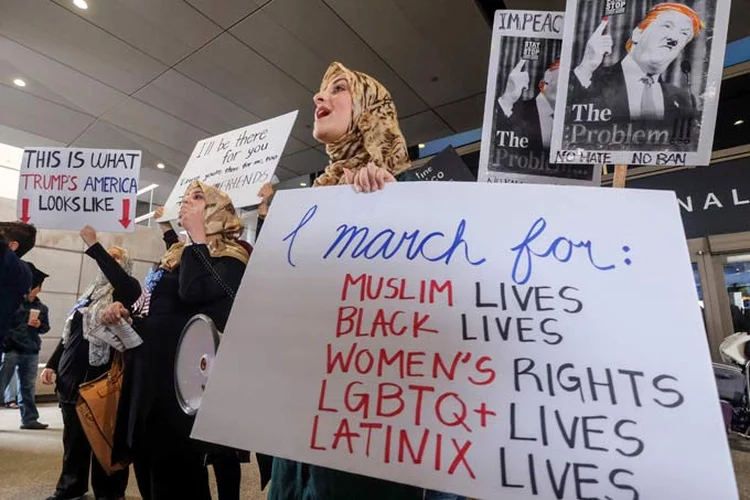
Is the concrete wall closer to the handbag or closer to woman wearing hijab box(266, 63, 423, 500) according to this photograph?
the handbag

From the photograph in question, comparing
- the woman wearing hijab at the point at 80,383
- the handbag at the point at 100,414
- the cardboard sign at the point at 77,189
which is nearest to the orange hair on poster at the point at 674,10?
the cardboard sign at the point at 77,189

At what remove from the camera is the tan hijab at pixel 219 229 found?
3.74 feet

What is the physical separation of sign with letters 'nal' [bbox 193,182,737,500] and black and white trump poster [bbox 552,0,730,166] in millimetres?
347

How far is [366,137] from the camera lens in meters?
0.80

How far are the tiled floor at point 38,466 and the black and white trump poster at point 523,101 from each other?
189 centimetres

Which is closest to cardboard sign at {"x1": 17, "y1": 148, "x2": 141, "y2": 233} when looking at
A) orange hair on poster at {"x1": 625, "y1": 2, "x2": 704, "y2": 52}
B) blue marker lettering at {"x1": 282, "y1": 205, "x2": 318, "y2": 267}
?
blue marker lettering at {"x1": 282, "y1": 205, "x2": 318, "y2": 267}

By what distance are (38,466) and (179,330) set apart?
226 centimetres

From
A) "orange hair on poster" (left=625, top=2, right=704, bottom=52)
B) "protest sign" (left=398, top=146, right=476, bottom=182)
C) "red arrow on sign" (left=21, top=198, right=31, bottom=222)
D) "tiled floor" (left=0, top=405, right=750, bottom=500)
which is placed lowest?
"tiled floor" (left=0, top=405, right=750, bottom=500)

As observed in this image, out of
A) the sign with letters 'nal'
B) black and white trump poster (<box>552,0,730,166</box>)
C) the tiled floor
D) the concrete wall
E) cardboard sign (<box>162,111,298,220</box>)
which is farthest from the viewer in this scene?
the concrete wall

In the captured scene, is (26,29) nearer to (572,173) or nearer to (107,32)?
(107,32)

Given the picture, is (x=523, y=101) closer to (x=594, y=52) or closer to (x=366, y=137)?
(x=594, y=52)

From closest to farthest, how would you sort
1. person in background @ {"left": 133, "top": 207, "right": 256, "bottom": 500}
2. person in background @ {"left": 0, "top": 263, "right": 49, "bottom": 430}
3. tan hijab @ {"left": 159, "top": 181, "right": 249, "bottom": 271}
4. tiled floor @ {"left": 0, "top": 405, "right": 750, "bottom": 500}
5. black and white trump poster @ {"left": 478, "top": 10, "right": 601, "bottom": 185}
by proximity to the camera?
black and white trump poster @ {"left": 478, "top": 10, "right": 601, "bottom": 185}
person in background @ {"left": 133, "top": 207, "right": 256, "bottom": 500}
tan hijab @ {"left": 159, "top": 181, "right": 249, "bottom": 271}
tiled floor @ {"left": 0, "top": 405, "right": 750, "bottom": 500}
person in background @ {"left": 0, "top": 263, "right": 49, "bottom": 430}

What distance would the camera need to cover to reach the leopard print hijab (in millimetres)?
784

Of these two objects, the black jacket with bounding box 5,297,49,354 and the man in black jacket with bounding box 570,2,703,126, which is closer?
the man in black jacket with bounding box 570,2,703,126
